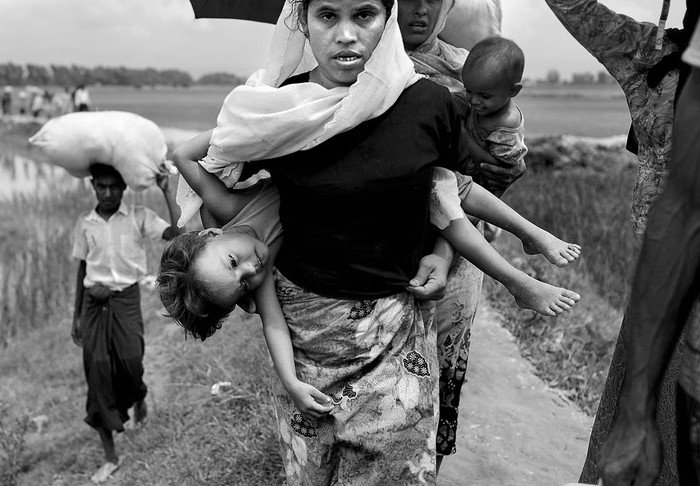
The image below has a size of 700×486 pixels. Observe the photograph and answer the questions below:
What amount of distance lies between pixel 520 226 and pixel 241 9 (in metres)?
1.21

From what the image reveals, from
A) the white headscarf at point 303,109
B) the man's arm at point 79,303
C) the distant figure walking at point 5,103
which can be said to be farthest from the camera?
the distant figure walking at point 5,103

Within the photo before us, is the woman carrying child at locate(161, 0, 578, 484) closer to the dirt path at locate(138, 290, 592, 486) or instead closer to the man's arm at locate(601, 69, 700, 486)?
the man's arm at locate(601, 69, 700, 486)

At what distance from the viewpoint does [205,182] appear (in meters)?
2.11

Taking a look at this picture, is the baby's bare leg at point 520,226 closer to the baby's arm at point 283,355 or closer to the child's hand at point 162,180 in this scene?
the baby's arm at point 283,355

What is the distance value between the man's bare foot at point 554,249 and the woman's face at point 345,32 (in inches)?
25.0

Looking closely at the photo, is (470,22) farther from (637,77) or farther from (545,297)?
(545,297)

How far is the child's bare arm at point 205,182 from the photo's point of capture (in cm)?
211

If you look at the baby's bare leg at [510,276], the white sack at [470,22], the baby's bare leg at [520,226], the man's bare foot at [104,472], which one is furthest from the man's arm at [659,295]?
the man's bare foot at [104,472]

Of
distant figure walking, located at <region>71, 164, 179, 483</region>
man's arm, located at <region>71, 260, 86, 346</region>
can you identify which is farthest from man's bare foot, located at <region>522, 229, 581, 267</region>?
man's arm, located at <region>71, 260, 86, 346</region>

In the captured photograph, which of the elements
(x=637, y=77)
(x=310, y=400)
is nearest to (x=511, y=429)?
(x=310, y=400)

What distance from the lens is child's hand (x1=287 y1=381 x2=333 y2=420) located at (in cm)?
200

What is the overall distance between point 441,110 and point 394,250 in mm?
368

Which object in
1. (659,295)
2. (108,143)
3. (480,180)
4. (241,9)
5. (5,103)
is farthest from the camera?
(5,103)

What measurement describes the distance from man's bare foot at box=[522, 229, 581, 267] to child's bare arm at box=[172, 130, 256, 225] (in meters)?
0.77
